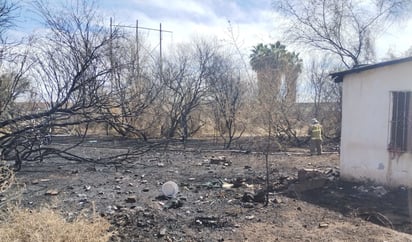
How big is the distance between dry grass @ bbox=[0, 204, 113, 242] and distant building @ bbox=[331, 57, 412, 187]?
276 inches

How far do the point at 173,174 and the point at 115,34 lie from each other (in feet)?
18.7

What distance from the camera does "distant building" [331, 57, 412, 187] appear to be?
31.7 feet

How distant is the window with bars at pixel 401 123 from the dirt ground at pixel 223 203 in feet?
3.53

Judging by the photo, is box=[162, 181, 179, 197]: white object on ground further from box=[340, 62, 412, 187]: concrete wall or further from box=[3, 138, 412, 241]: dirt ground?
box=[340, 62, 412, 187]: concrete wall

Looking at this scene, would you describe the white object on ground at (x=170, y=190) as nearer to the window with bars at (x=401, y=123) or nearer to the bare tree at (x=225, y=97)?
the window with bars at (x=401, y=123)

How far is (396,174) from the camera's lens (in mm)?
9789

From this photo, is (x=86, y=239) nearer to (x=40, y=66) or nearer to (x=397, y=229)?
(x=40, y=66)

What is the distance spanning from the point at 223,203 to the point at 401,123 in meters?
4.70

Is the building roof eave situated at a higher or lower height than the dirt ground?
higher

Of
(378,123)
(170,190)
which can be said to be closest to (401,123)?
(378,123)

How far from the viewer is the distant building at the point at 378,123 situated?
9.66 metres

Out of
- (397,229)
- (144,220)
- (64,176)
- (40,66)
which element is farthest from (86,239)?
(64,176)

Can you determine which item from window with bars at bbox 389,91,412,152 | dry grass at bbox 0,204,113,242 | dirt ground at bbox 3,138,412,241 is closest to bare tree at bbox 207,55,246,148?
dirt ground at bbox 3,138,412,241

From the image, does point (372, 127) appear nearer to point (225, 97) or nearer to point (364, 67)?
point (364, 67)
